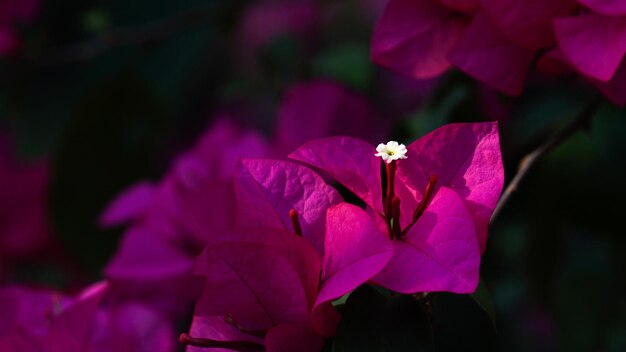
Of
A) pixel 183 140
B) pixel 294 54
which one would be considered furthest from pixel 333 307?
pixel 183 140

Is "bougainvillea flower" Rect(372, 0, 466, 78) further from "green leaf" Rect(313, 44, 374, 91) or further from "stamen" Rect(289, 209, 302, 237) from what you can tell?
"green leaf" Rect(313, 44, 374, 91)

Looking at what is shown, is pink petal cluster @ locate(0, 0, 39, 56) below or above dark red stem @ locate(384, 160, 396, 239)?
below

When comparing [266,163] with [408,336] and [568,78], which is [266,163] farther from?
[568,78]

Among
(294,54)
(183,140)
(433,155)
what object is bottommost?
(183,140)

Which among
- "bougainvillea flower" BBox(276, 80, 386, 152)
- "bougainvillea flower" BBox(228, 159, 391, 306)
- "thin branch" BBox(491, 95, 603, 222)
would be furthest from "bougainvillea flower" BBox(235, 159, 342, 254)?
"bougainvillea flower" BBox(276, 80, 386, 152)

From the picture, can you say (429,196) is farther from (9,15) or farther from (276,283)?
(9,15)

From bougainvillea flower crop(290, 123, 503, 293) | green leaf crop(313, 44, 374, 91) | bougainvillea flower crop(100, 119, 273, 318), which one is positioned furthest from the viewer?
green leaf crop(313, 44, 374, 91)
